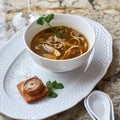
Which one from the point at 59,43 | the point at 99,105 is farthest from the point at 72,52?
the point at 99,105

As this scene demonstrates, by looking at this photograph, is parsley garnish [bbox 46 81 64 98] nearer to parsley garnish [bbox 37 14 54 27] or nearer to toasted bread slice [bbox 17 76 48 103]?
toasted bread slice [bbox 17 76 48 103]

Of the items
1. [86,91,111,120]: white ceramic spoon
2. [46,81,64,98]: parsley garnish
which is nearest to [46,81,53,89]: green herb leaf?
[46,81,64,98]: parsley garnish

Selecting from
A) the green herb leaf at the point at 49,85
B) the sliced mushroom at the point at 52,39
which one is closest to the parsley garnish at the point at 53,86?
the green herb leaf at the point at 49,85

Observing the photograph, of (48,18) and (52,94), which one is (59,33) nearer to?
(48,18)

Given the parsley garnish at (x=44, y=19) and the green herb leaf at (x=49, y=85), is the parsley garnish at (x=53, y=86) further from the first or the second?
the parsley garnish at (x=44, y=19)

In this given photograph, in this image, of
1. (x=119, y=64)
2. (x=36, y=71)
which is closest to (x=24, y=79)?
(x=36, y=71)

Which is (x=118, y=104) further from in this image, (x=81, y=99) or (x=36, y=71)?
(x=36, y=71)
